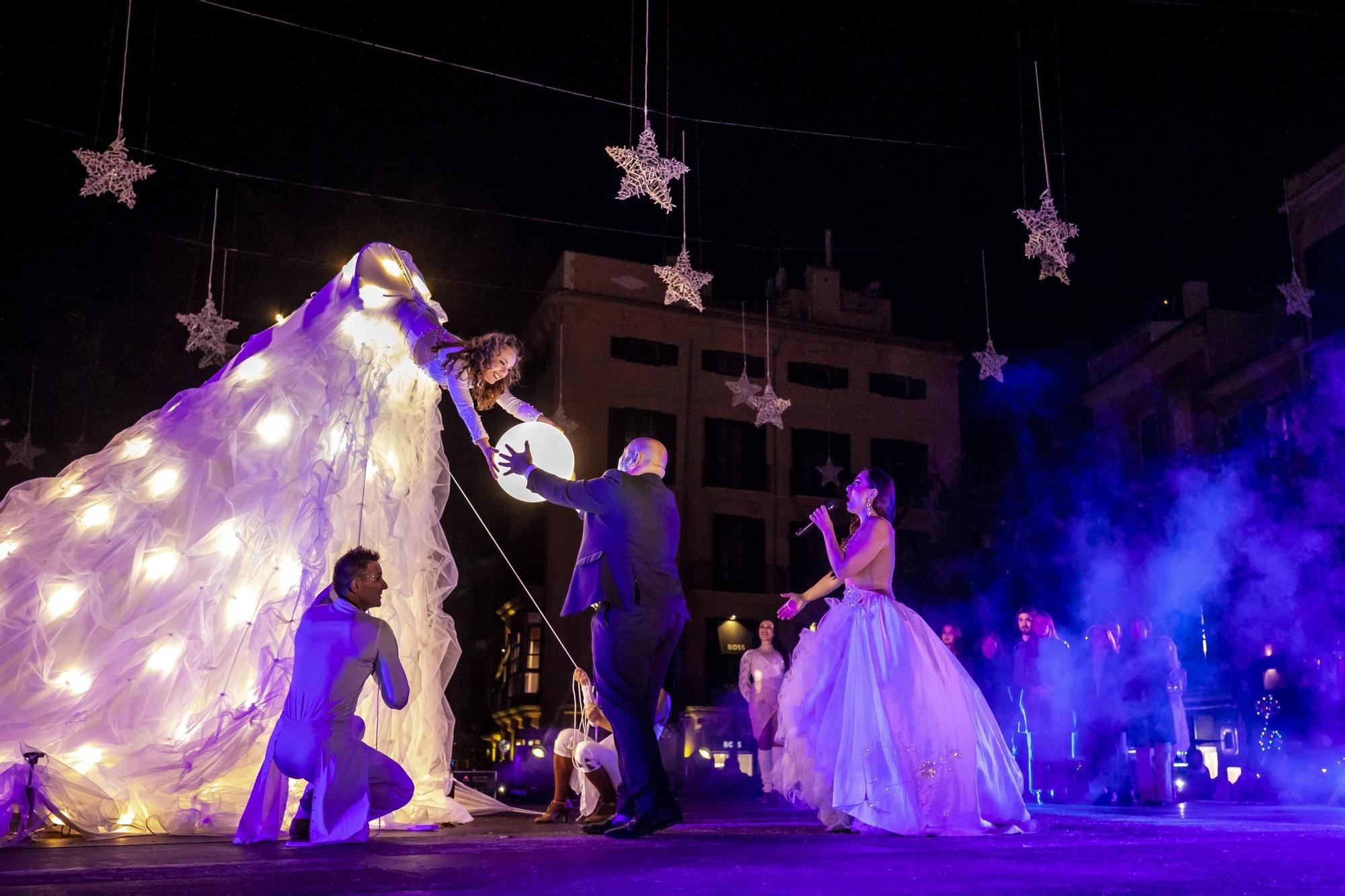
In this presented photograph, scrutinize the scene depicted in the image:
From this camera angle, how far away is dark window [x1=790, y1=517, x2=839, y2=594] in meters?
28.5

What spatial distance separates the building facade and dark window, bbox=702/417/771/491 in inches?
1.7

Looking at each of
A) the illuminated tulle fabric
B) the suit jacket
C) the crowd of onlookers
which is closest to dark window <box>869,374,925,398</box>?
the crowd of onlookers

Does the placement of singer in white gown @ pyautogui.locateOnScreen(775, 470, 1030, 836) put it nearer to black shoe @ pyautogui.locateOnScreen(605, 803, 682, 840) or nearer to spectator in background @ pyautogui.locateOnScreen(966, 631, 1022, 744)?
black shoe @ pyautogui.locateOnScreen(605, 803, 682, 840)

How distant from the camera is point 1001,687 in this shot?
11555mm

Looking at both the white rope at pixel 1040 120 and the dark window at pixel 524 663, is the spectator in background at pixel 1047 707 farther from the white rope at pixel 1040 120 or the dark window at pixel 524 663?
the dark window at pixel 524 663

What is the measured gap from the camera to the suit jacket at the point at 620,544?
15.1ft

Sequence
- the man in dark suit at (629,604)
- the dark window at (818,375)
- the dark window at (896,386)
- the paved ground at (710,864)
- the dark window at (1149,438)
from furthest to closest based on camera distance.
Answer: the dark window at (896,386)
the dark window at (818,375)
the dark window at (1149,438)
the man in dark suit at (629,604)
the paved ground at (710,864)

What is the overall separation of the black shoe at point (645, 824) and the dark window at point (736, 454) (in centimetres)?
2385

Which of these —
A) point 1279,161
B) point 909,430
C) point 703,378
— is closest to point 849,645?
point 1279,161

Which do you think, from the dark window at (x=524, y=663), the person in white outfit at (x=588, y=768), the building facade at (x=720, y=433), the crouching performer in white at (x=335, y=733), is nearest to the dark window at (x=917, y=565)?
the building facade at (x=720, y=433)

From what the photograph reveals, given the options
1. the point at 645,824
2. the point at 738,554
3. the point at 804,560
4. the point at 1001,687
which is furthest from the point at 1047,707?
the point at 804,560

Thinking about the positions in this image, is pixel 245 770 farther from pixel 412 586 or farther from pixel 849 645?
pixel 849 645

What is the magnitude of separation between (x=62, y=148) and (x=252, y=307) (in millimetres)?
5180

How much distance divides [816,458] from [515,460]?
82.8 ft
